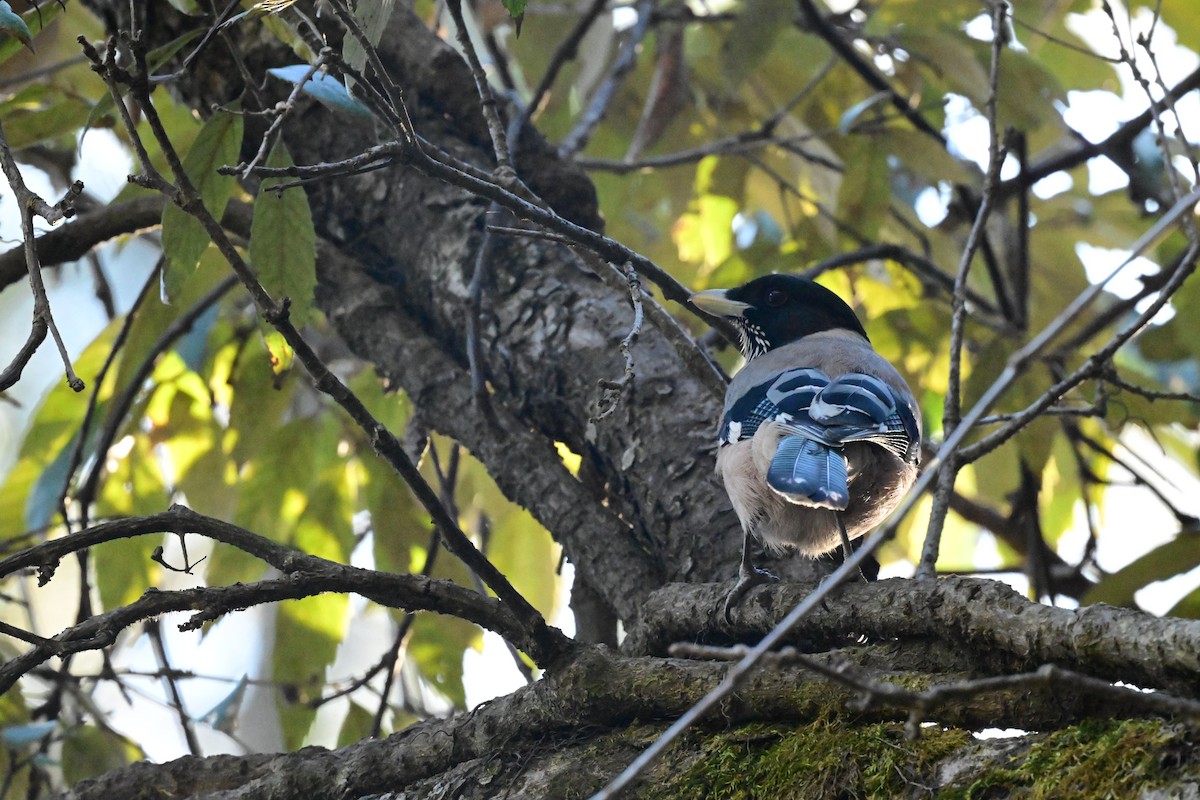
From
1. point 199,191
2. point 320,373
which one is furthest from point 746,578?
point 199,191

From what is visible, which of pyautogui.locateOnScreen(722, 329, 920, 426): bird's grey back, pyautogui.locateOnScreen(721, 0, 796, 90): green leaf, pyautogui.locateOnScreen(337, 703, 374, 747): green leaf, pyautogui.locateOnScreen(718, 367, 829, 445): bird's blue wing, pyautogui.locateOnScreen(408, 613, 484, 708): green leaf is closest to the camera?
pyautogui.locateOnScreen(718, 367, 829, 445): bird's blue wing

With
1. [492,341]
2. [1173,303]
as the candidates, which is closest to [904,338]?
[1173,303]

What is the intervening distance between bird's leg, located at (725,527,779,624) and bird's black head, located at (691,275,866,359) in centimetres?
123

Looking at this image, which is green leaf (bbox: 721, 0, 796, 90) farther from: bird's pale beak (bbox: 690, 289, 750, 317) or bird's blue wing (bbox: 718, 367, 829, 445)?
bird's blue wing (bbox: 718, 367, 829, 445)

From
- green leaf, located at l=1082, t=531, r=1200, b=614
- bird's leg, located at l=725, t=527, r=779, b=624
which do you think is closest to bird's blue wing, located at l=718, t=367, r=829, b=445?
bird's leg, located at l=725, t=527, r=779, b=624

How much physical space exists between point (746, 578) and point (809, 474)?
12.7 inches

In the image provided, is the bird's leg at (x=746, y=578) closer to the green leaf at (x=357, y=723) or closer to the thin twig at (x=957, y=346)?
the thin twig at (x=957, y=346)

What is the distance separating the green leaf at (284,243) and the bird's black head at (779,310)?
57.1 inches

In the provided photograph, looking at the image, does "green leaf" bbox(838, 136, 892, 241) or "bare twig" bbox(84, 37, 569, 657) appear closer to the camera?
"bare twig" bbox(84, 37, 569, 657)

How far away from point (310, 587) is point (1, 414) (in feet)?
26.4

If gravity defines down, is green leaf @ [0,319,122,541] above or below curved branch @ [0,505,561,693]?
above

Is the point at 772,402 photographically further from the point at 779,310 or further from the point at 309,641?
the point at 309,641

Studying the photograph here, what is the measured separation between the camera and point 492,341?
9.46ft

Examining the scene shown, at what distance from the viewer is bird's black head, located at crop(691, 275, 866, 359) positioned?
3547mm
